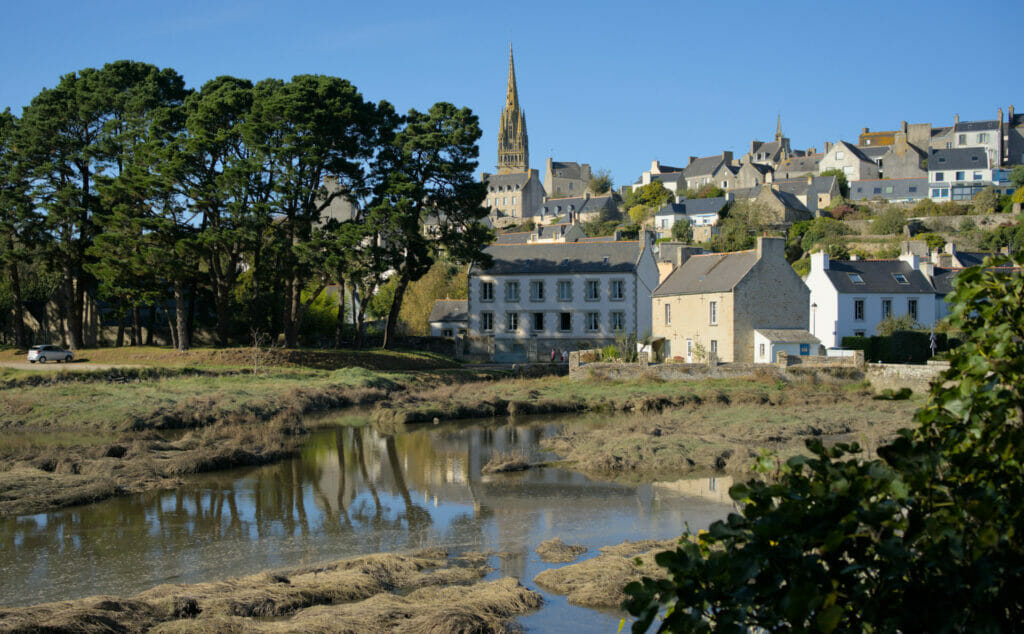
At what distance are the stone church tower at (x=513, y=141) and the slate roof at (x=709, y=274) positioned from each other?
127810 mm

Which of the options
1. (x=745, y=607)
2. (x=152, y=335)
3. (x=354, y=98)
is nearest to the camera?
(x=745, y=607)

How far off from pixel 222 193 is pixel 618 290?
22573 millimetres

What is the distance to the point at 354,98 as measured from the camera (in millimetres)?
41844

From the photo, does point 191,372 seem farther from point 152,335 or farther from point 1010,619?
point 1010,619

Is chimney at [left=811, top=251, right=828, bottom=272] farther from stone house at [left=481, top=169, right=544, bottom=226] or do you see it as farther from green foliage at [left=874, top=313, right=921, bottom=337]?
stone house at [left=481, top=169, right=544, bottom=226]

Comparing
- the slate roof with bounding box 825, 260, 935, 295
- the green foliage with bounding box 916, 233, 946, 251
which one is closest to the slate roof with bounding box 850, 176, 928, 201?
the green foliage with bounding box 916, 233, 946, 251

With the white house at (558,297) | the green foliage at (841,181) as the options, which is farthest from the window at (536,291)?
the green foliage at (841,181)

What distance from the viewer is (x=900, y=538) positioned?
3973 millimetres

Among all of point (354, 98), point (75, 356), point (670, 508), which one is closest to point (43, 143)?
point (75, 356)

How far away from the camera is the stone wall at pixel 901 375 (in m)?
31.4

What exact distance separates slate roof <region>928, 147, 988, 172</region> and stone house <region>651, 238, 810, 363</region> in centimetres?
5664

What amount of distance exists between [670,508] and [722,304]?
25.0 metres

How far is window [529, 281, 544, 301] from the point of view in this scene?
50.7 m

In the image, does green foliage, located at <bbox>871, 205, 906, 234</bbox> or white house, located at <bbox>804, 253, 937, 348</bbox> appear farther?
green foliage, located at <bbox>871, 205, 906, 234</bbox>
